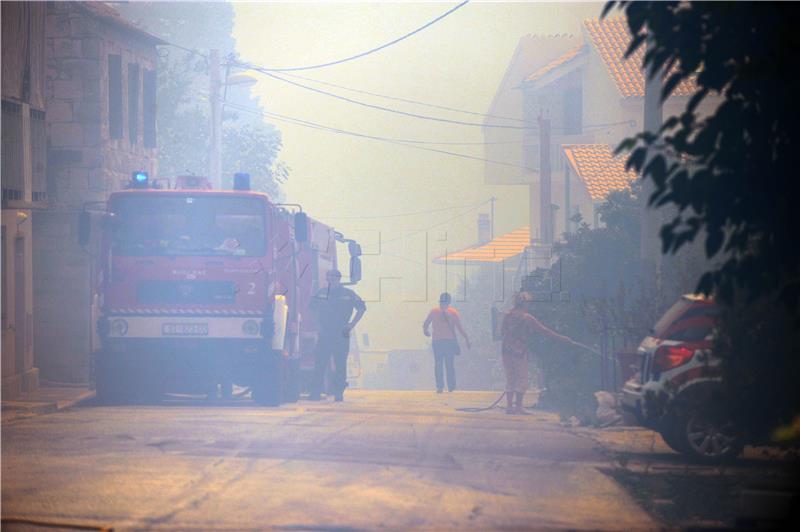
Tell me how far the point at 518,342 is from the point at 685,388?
294 inches

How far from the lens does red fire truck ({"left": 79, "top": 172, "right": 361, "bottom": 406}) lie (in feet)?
60.0

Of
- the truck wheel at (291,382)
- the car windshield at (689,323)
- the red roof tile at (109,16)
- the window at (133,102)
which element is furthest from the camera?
the window at (133,102)

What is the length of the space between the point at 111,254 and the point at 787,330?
10944mm

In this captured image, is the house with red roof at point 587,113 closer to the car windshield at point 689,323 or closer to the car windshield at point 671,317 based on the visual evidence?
the car windshield at point 671,317

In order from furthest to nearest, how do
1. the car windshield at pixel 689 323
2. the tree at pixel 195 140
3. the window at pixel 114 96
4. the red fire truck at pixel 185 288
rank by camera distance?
→ the tree at pixel 195 140 < the window at pixel 114 96 < the red fire truck at pixel 185 288 < the car windshield at pixel 689 323

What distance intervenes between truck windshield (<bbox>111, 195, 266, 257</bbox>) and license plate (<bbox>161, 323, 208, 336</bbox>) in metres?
1.02

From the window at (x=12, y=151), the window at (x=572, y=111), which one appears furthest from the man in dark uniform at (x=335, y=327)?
the window at (x=572, y=111)

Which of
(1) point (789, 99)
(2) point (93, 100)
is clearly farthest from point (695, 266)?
(2) point (93, 100)

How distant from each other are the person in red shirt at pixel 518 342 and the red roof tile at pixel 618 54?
19.1m

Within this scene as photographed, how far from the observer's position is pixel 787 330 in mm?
10180

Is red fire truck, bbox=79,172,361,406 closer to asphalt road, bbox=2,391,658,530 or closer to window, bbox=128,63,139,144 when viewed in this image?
asphalt road, bbox=2,391,658,530

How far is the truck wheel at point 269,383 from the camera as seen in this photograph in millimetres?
18891

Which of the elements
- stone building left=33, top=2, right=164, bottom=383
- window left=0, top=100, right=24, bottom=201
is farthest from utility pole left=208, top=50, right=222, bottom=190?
window left=0, top=100, right=24, bottom=201

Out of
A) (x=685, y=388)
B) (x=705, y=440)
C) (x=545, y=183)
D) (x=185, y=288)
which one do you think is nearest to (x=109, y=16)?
→ (x=185, y=288)
